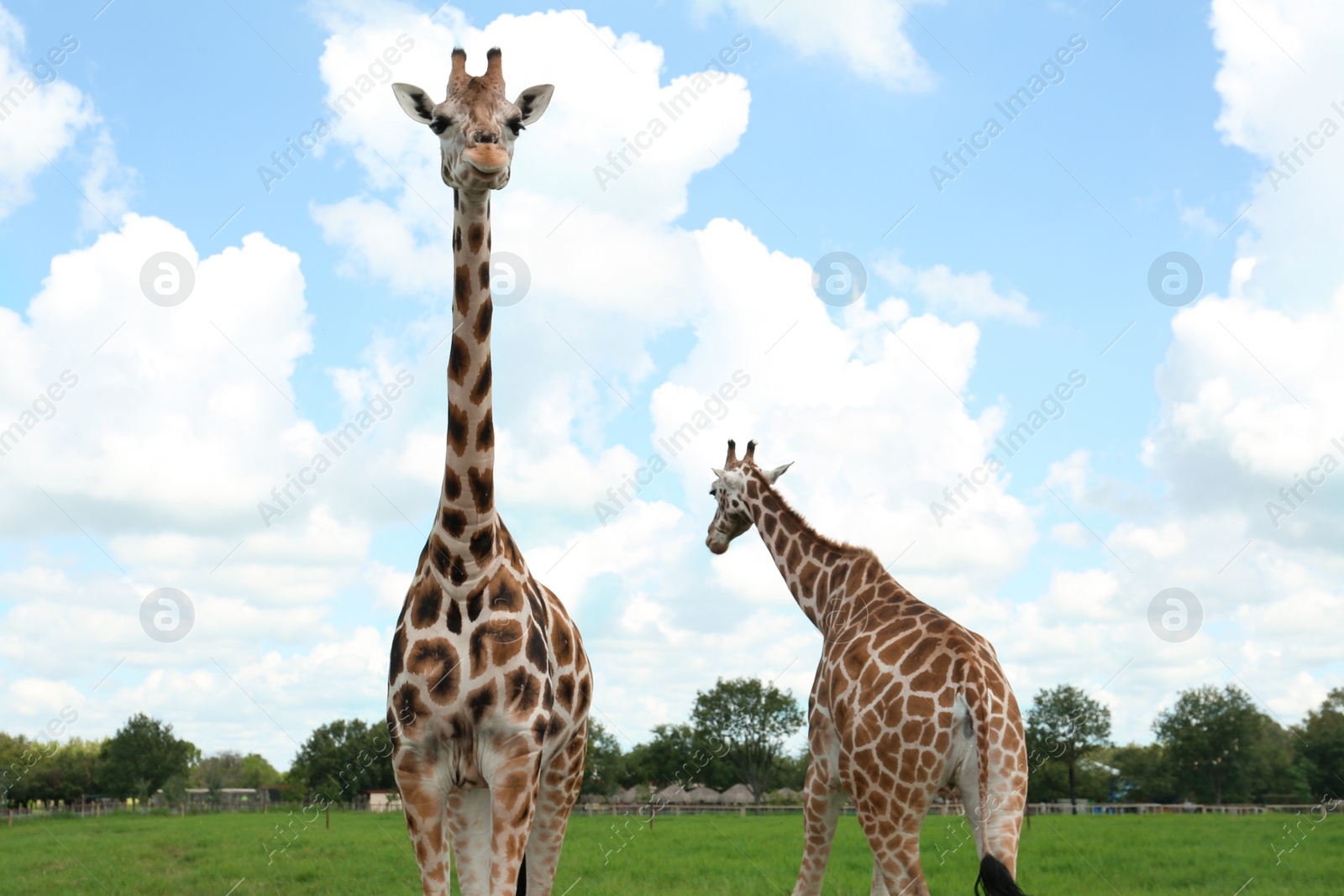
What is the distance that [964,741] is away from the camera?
7.96 metres

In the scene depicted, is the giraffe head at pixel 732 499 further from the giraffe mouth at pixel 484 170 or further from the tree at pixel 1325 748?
the tree at pixel 1325 748

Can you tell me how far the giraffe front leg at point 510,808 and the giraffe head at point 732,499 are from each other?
6518mm

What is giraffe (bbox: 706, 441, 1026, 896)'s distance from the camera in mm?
7848

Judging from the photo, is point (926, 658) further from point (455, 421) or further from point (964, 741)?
point (455, 421)

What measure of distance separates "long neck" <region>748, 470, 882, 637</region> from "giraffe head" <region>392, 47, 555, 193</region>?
6014 millimetres

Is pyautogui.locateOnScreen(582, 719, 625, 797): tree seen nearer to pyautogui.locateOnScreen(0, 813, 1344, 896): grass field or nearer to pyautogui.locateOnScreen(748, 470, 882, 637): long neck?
pyautogui.locateOnScreen(0, 813, 1344, 896): grass field

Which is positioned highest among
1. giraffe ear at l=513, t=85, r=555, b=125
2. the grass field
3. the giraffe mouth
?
giraffe ear at l=513, t=85, r=555, b=125

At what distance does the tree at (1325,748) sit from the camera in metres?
49.6

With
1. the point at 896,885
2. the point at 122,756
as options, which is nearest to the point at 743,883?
the point at 896,885

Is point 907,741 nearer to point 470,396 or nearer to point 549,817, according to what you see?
point 549,817

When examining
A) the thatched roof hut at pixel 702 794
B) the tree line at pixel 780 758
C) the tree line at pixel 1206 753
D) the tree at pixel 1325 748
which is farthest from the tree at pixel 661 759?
the tree at pixel 1325 748

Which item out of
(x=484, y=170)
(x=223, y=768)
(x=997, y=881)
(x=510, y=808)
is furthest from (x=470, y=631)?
(x=223, y=768)

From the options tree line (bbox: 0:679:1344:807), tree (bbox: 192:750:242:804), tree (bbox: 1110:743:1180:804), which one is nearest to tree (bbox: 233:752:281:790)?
tree (bbox: 192:750:242:804)

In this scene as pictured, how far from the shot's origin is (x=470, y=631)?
6102 millimetres
